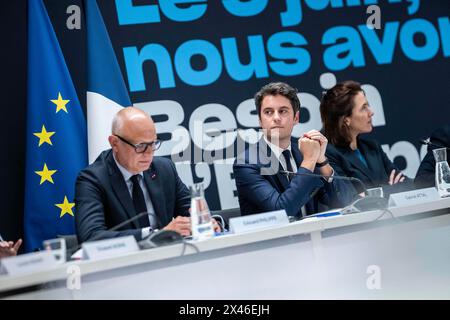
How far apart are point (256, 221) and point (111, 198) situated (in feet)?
2.56

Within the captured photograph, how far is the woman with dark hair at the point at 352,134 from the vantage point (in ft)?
12.1

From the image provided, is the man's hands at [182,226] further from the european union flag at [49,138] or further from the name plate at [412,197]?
the european union flag at [49,138]

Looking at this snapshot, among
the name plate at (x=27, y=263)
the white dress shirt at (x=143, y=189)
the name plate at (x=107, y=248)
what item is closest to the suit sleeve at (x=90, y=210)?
the white dress shirt at (x=143, y=189)

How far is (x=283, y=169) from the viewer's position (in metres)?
3.22

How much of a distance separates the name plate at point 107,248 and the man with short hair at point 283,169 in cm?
111

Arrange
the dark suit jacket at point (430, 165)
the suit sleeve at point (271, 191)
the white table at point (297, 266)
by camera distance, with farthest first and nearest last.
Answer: the dark suit jacket at point (430, 165)
the suit sleeve at point (271, 191)
the white table at point (297, 266)

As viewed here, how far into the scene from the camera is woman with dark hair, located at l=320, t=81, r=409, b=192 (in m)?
3.70

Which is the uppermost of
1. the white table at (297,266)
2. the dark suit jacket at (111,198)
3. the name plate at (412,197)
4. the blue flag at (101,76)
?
the blue flag at (101,76)

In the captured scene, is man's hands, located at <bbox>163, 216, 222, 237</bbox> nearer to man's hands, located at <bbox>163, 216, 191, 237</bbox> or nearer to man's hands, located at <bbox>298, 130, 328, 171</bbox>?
man's hands, located at <bbox>163, 216, 191, 237</bbox>

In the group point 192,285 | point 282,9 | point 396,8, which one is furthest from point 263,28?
point 192,285

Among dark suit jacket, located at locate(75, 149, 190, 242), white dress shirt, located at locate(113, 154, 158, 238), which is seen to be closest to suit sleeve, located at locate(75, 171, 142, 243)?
dark suit jacket, located at locate(75, 149, 190, 242)

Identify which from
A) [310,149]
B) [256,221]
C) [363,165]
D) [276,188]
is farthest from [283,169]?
[256,221]

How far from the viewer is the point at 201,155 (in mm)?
4152
